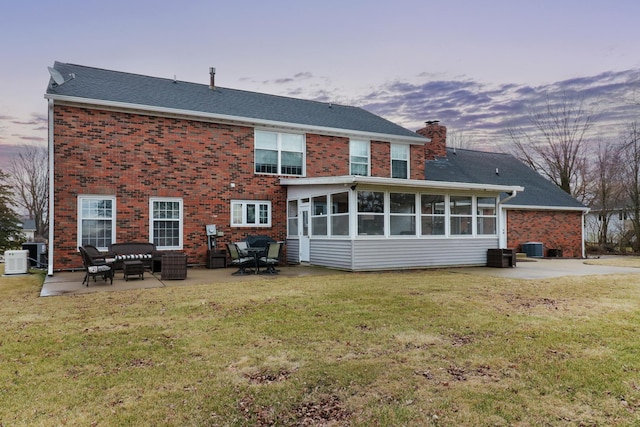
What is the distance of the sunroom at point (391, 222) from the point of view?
12656 mm

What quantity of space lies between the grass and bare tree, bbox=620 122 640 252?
22.6 m

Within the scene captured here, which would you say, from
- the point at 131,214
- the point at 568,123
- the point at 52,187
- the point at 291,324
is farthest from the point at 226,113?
the point at 568,123

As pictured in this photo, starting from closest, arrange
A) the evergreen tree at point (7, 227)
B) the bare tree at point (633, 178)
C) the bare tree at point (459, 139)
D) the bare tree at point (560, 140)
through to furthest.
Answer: the evergreen tree at point (7, 227) < the bare tree at point (633, 178) < the bare tree at point (560, 140) < the bare tree at point (459, 139)

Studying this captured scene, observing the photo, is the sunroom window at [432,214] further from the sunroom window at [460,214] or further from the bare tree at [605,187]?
the bare tree at [605,187]

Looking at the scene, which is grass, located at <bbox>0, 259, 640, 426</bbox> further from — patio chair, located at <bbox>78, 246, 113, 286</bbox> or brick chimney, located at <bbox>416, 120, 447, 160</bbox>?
brick chimney, located at <bbox>416, 120, 447, 160</bbox>

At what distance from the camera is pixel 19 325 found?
5.92m

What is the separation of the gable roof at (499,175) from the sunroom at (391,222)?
5924 millimetres

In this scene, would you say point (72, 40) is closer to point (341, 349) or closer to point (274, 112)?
point (274, 112)

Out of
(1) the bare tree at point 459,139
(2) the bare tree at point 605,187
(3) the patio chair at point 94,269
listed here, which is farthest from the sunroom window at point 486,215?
(1) the bare tree at point 459,139

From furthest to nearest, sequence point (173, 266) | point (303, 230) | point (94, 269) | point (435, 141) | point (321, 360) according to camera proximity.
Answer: point (435, 141) < point (303, 230) < point (173, 266) < point (94, 269) < point (321, 360)

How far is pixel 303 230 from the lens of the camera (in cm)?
1515

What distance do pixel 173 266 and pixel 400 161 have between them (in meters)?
11.5

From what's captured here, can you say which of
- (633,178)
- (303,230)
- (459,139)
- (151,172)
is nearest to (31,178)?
(151,172)

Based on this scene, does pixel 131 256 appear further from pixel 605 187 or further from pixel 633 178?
pixel 605 187
